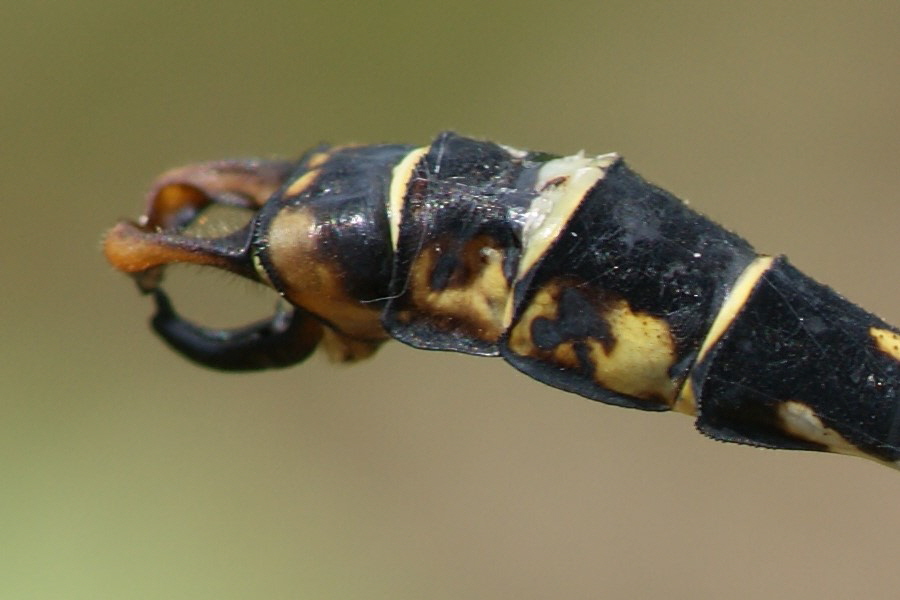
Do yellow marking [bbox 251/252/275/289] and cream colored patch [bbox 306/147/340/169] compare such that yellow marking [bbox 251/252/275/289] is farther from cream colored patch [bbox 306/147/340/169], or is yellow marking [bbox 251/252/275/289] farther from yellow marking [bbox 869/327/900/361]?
yellow marking [bbox 869/327/900/361]

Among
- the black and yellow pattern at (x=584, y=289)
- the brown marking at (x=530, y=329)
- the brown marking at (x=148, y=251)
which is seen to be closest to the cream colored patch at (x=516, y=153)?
the black and yellow pattern at (x=584, y=289)

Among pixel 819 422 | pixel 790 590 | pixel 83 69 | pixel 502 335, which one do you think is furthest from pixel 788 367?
pixel 83 69

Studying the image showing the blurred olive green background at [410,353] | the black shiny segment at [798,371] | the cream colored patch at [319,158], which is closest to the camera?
the black shiny segment at [798,371]

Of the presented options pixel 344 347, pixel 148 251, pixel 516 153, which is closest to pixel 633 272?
pixel 516 153

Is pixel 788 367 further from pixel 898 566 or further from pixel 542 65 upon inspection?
pixel 542 65

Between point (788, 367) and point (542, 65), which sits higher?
point (542, 65)

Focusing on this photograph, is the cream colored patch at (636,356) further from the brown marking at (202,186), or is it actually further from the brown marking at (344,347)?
the brown marking at (202,186)
